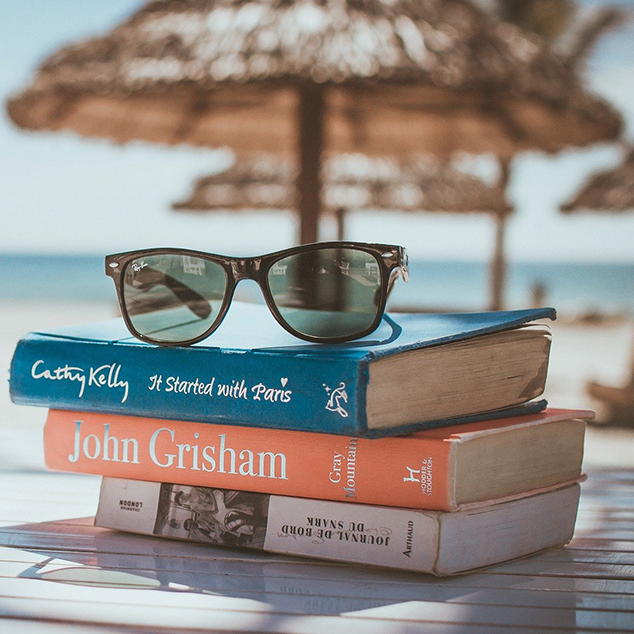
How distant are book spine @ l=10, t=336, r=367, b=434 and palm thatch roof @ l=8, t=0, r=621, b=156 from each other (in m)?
1.65

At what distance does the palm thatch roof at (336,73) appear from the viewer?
2398 mm

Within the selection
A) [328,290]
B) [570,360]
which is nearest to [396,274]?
[328,290]

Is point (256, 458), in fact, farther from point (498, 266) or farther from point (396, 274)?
point (498, 266)

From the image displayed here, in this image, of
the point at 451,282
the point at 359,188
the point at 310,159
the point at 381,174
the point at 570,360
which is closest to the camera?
the point at 310,159

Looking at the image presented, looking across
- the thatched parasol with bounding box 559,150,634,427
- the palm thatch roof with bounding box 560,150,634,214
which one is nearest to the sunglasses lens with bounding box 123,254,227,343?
the thatched parasol with bounding box 559,150,634,427

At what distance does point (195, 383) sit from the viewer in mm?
821

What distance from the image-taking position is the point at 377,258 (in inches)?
34.1

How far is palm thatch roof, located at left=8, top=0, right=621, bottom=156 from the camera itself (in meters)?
2.40

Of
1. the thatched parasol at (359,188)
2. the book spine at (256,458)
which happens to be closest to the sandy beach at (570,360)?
the book spine at (256,458)

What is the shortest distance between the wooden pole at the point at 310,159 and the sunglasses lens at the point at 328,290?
193 cm

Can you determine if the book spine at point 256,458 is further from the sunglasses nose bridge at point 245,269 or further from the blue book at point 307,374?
the sunglasses nose bridge at point 245,269

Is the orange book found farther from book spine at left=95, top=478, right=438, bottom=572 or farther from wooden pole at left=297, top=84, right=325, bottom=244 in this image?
wooden pole at left=297, top=84, right=325, bottom=244

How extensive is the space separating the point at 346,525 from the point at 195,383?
0.64ft

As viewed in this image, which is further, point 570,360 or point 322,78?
point 570,360
